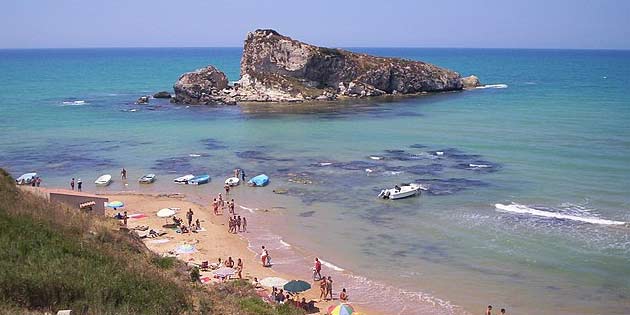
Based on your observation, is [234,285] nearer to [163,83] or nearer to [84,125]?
[84,125]

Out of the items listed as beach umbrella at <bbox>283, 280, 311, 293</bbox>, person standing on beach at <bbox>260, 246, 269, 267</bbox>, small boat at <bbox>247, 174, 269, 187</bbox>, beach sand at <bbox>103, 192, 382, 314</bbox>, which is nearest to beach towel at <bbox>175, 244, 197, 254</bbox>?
beach sand at <bbox>103, 192, 382, 314</bbox>

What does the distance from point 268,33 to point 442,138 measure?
49.4m

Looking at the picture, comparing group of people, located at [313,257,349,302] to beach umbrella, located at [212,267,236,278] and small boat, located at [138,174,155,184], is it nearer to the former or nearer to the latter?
beach umbrella, located at [212,267,236,278]

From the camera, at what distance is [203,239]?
2984 cm

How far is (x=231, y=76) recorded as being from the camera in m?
152

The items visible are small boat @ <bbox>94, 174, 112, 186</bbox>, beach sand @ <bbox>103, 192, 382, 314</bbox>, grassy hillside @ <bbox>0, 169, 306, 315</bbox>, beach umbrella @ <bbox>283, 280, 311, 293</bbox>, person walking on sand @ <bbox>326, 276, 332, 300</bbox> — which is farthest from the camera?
small boat @ <bbox>94, 174, 112, 186</bbox>

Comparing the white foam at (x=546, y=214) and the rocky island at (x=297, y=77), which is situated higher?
the rocky island at (x=297, y=77)

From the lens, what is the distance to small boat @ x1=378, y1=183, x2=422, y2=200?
116 feet

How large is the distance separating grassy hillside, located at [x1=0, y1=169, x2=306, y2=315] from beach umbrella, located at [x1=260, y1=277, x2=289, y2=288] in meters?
4.02

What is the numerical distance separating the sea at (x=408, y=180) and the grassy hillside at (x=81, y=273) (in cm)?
869

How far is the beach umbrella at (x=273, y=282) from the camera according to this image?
2267 cm

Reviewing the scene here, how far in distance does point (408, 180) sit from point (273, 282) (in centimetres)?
1913

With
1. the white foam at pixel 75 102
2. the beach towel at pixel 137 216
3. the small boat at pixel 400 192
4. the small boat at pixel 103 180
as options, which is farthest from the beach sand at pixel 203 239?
the white foam at pixel 75 102

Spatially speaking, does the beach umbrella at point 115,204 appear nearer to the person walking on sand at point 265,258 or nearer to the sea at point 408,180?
the sea at point 408,180
